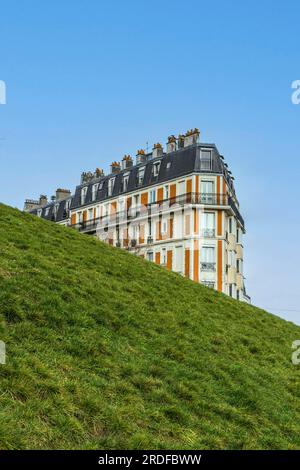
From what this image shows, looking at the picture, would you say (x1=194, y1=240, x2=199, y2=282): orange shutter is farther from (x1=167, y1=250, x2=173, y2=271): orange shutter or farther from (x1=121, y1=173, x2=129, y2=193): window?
(x1=121, y1=173, x2=129, y2=193): window

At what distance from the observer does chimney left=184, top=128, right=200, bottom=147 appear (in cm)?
6650

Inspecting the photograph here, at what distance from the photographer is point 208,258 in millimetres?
62656

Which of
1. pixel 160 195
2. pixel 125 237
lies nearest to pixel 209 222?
pixel 160 195

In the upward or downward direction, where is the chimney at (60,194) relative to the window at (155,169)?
upward

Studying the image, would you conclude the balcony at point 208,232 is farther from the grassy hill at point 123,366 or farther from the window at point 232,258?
the grassy hill at point 123,366

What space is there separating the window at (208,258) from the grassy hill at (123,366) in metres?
41.6

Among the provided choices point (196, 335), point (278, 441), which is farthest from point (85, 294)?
point (278, 441)

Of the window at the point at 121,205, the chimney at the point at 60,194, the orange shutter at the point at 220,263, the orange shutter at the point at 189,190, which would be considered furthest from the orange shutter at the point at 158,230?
the chimney at the point at 60,194

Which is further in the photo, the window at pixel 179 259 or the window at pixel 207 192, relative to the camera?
the window at pixel 207 192

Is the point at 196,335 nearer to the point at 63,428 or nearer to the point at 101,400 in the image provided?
the point at 101,400

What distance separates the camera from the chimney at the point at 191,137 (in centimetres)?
6650

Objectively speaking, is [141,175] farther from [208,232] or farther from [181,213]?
[208,232]

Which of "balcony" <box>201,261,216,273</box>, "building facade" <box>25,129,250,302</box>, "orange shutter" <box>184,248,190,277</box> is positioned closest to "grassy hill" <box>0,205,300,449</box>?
"balcony" <box>201,261,216,273</box>

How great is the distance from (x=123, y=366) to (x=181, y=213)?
53025mm
